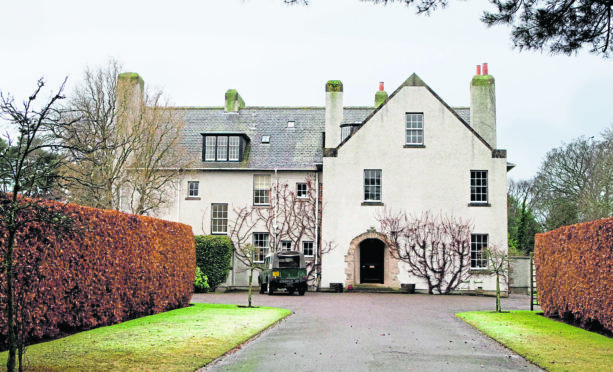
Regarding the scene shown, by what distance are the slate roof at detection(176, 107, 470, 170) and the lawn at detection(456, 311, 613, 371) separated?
17.5m

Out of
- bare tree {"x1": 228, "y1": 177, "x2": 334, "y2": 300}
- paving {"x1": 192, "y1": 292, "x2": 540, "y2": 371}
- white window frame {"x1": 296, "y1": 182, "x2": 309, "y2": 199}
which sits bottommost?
paving {"x1": 192, "y1": 292, "x2": 540, "y2": 371}

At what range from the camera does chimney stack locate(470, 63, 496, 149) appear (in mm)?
30984

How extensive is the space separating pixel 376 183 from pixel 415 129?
3.34m

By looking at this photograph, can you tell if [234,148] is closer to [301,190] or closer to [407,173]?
[301,190]

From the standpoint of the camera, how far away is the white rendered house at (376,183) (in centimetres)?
2944

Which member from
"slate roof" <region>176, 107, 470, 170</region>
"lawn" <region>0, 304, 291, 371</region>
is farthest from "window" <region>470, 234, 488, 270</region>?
"lawn" <region>0, 304, 291, 371</region>

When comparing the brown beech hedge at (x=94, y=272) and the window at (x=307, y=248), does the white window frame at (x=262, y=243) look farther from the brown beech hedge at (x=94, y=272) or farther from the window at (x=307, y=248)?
the brown beech hedge at (x=94, y=272)

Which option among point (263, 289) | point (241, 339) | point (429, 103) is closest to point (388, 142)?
point (429, 103)

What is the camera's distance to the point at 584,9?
7641 millimetres

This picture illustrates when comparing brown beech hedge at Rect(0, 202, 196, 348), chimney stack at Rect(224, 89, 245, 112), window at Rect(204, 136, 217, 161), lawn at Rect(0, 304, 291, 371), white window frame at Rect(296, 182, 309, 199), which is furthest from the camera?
chimney stack at Rect(224, 89, 245, 112)

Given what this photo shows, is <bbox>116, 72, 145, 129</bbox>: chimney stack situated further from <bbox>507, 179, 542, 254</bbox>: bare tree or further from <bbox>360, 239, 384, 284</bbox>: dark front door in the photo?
<bbox>507, 179, 542, 254</bbox>: bare tree

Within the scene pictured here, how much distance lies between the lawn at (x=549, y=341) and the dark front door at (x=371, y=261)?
44.7 ft

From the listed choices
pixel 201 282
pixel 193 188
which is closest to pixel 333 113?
pixel 193 188

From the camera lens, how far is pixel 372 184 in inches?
1184
